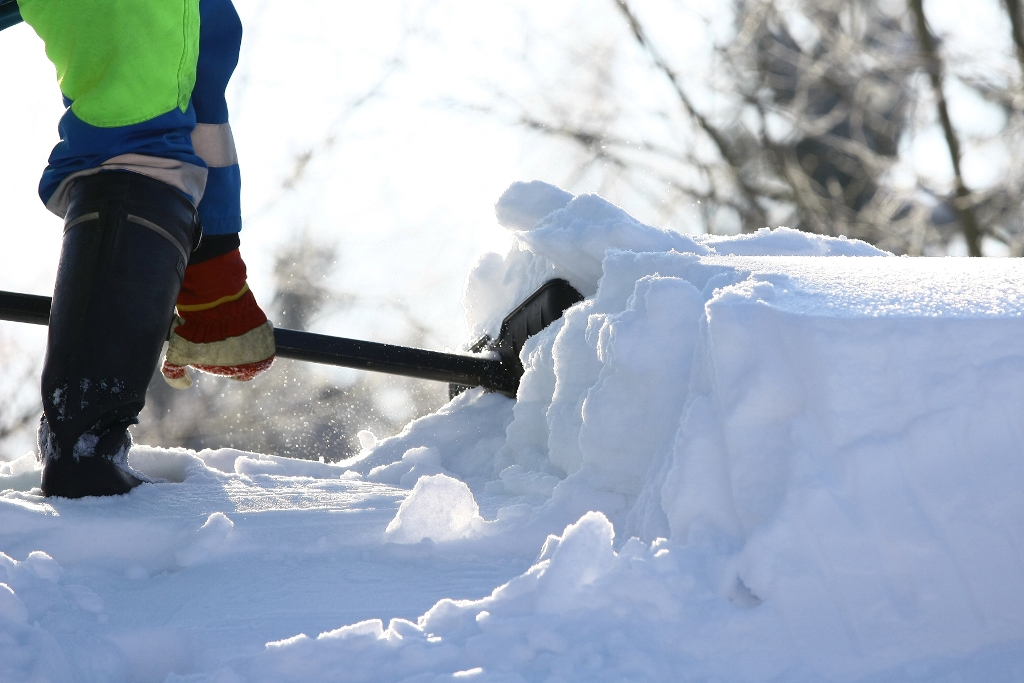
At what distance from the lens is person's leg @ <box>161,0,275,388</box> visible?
5.24 feet

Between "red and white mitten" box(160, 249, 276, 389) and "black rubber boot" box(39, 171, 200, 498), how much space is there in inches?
17.0

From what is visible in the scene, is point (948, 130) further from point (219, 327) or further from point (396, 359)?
point (219, 327)

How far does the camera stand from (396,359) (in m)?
2.45

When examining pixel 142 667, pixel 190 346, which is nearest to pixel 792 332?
pixel 142 667

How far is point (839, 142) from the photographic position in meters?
9.19

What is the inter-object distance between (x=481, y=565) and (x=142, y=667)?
0.41 m

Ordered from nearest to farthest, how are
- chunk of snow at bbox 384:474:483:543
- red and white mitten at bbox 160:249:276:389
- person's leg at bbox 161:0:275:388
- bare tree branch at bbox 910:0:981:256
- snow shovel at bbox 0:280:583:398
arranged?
chunk of snow at bbox 384:474:483:543 < person's leg at bbox 161:0:275:388 < red and white mitten at bbox 160:249:276:389 < snow shovel at bbox 0:280:583:398 < bare tree branch at bbox 910:0:981:256

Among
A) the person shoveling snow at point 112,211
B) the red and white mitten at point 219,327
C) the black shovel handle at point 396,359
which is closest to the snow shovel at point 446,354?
the black shovel handle at point 396,359

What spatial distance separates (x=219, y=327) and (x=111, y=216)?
618 millimetres

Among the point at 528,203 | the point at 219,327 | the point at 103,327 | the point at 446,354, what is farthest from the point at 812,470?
the point at 446,354

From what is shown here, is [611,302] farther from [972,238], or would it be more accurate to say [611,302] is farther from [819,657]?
[972,238]

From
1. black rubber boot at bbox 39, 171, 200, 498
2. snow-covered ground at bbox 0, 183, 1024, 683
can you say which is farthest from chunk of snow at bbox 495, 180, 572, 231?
black rubber boot at bbox 39, 171, 200, 498

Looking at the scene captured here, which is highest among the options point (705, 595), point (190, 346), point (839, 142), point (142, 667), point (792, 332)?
point (839, 142)

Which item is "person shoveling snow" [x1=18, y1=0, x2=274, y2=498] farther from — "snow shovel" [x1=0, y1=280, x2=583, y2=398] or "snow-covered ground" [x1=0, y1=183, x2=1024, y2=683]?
"snow shovel" [x1=0, y1=280, x2=583, y2=398]
